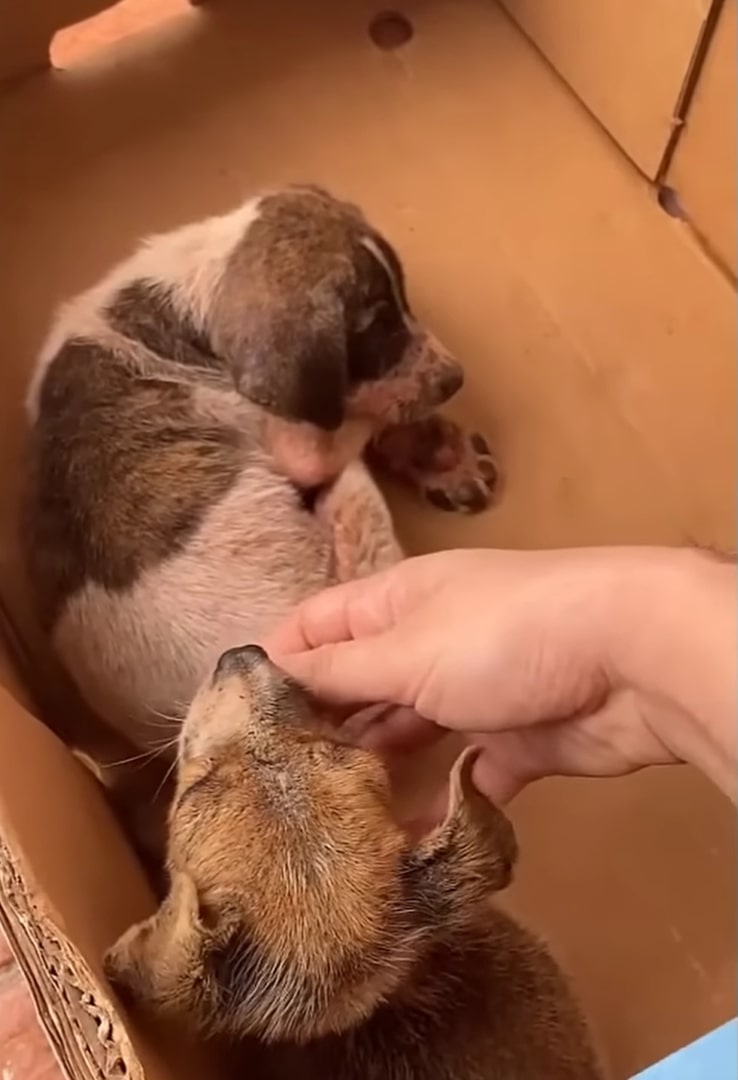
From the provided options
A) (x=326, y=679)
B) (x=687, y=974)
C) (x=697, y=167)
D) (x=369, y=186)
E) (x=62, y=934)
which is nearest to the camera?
(x=62, y=934)

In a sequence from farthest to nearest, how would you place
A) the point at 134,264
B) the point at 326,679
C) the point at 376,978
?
1. the point at 134,264
2. the point at 326,679
3. the point at 376,978

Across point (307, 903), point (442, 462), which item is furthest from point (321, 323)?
point (307, 903)

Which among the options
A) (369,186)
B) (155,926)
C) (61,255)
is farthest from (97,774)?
(369,186)

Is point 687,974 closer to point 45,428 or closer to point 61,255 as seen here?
point 45,428

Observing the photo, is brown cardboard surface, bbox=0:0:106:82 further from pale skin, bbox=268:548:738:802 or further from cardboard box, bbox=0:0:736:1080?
pale skin, bbox=268:548:738:802

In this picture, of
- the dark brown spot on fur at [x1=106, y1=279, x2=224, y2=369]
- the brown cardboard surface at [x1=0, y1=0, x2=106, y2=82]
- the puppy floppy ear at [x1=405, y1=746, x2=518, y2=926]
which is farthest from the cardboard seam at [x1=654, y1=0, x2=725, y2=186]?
the puppy floppy ear at [x1=405, y1=746, x2=518, y2=926]

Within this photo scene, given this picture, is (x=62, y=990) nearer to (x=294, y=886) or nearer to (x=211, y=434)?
(x=294, y=886)

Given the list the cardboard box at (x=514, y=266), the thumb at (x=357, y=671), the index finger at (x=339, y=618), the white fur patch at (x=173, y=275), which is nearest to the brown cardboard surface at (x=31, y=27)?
the cardboard box at (x=514, y=266)
